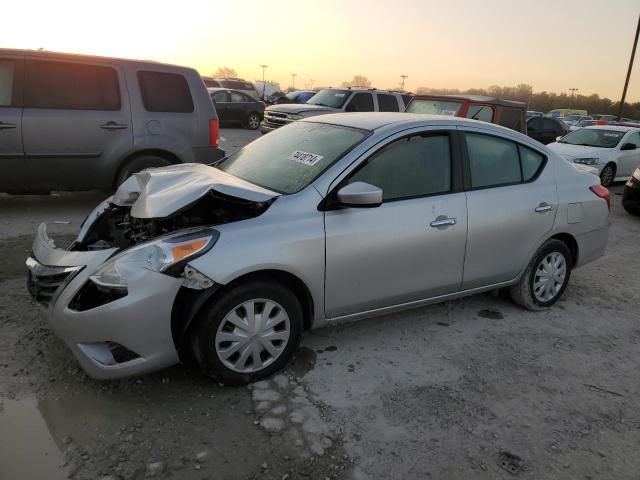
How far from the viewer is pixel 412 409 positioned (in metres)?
2.98

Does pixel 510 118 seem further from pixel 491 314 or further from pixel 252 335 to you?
pixel 252 335

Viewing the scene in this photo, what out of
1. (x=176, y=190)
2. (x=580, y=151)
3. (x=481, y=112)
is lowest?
(x=580, y=151)

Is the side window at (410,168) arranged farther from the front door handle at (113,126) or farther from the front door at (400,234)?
the front door handle at (113,126)

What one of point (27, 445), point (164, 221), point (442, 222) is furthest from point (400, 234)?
point (27, 445)

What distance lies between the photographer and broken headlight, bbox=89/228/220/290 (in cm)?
273

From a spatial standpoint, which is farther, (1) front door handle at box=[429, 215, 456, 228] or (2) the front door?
(1) front door handle at box=[429, 215, 456, 228]

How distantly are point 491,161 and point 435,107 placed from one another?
639 cm

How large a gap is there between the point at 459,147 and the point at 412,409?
75.5 inches

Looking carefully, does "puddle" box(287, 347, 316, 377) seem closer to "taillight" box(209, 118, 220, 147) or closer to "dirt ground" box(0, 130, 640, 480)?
"dirt ground" box(0, 130, 640, 480)

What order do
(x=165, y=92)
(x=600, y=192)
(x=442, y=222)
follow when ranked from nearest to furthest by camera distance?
(x=442, y=222)
(x=600, y=192)
(x=165, y=92)

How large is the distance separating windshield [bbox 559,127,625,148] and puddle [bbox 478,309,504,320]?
9241 millimetres

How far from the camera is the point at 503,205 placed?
3.90 meters

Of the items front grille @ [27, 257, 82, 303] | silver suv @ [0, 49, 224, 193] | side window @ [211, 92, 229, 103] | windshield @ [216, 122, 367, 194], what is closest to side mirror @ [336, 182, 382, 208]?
windshield @ [216, 122, 367, 194]

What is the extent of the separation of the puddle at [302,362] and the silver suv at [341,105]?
1011cm
